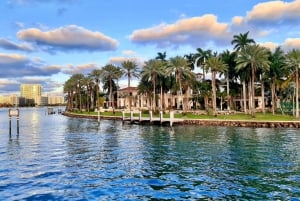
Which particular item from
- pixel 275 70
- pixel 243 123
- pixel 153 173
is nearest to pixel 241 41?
pixel 275 70

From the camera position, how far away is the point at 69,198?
17.2 meters

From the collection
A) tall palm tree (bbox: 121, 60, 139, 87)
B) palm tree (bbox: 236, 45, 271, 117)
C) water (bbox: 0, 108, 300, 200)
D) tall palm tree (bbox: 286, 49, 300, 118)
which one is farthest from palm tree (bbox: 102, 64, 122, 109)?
water (bbox: 0, 108, 300, 200)

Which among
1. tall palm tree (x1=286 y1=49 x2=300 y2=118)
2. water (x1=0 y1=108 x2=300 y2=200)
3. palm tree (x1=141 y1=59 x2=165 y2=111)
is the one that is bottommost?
water (x1=0 y1=108 x2=300 y2=200)

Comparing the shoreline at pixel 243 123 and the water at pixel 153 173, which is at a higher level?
the shoreline at pixel 243 123

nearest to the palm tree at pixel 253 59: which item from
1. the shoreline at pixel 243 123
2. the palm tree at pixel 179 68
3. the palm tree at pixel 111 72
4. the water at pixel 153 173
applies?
the shoreline at pixel 243 123

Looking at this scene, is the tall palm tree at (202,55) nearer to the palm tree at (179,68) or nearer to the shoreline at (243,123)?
the palm tree at (179,68)

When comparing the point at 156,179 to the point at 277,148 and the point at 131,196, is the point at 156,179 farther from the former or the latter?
the point at 277,148

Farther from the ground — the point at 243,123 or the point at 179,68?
the point at 179,68

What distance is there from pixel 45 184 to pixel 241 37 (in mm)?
88510

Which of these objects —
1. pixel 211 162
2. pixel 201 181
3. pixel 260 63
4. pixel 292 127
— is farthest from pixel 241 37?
pixel 201 181

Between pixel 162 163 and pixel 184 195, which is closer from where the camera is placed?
pixel 184 195

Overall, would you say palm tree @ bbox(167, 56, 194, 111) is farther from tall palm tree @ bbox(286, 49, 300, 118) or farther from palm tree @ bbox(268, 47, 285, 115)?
tall palm tree @ bbox(286, 49, 300, 118)

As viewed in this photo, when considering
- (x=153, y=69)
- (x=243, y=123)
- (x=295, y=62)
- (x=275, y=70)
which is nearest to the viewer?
(x=243, y=123)

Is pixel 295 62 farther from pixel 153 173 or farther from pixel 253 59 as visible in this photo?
pixel 153 173
